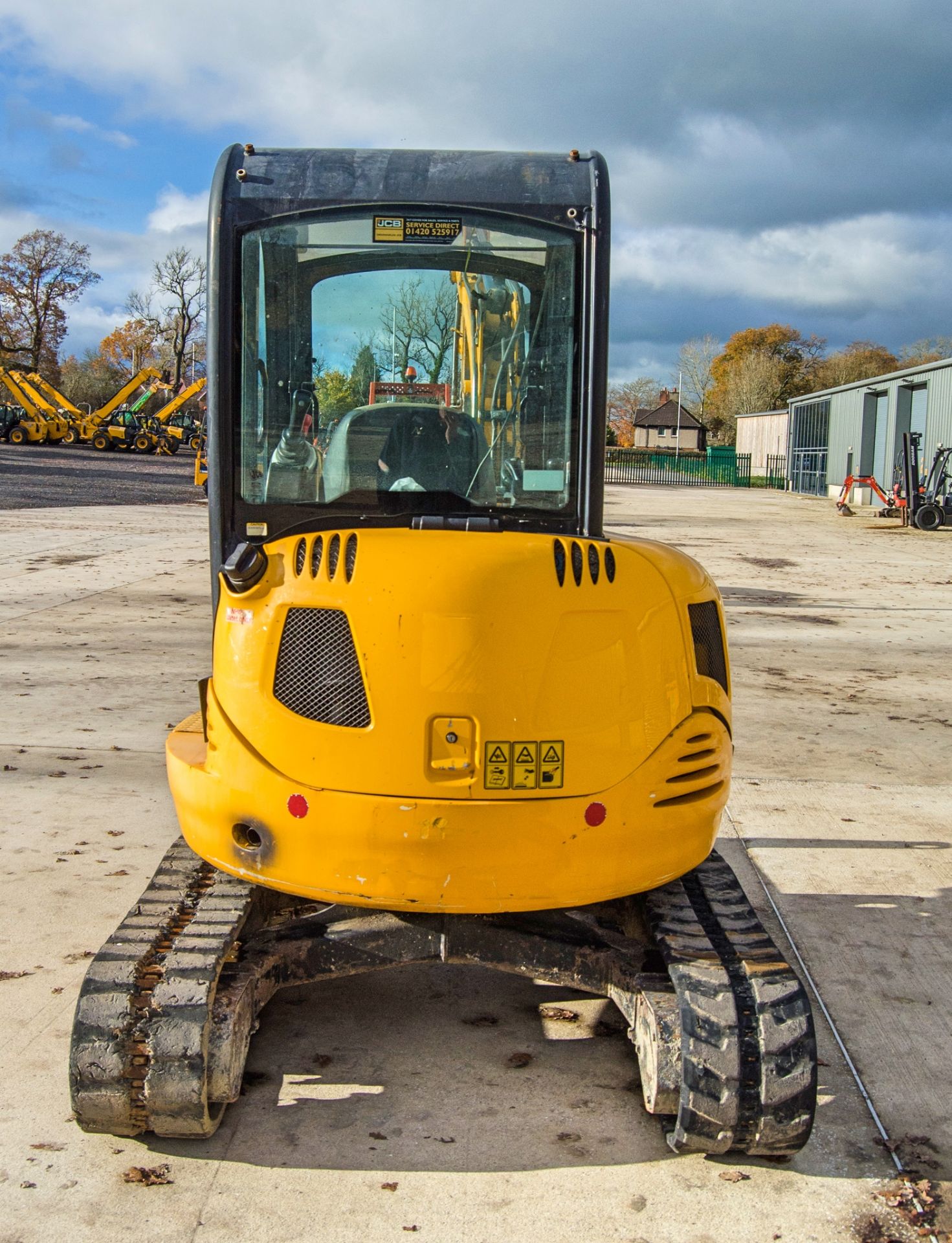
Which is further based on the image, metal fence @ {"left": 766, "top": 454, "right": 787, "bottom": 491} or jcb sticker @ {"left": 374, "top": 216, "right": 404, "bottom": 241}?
metal fence @ {"left": 766, "top": 454, "right": 787, "bottom": 491}

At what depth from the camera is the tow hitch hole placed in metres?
3.45

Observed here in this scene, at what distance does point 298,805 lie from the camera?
3309mm

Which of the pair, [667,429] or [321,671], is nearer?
[321,671]

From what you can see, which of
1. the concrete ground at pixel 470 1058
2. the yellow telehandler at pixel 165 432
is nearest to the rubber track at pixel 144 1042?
the concrete ground at pixel 470 1058

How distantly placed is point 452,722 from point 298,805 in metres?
0.49

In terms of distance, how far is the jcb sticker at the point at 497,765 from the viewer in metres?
3.21

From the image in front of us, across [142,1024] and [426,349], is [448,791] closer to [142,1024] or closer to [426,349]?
[142,1024]

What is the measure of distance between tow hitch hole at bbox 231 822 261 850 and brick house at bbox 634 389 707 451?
11278cm

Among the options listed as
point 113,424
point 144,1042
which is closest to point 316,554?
point 144,1042

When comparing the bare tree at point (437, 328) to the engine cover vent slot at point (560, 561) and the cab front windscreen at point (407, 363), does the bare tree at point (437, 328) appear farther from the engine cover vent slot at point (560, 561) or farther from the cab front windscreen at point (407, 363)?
the engine cover vent slot at point (560, 561)

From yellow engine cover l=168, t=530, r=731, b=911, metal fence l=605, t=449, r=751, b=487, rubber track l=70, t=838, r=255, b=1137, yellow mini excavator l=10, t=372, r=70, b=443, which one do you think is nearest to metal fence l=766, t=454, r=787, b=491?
metal fence l=605, t=449, r=751, b=487

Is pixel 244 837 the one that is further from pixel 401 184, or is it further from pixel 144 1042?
pixel 401 184

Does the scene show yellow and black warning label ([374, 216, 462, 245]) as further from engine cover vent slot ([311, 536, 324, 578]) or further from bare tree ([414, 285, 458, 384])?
engine cover vent slot ([311, 536, 324, 578])

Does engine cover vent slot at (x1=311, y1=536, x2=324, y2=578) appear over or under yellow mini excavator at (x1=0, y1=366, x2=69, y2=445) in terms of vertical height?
under
